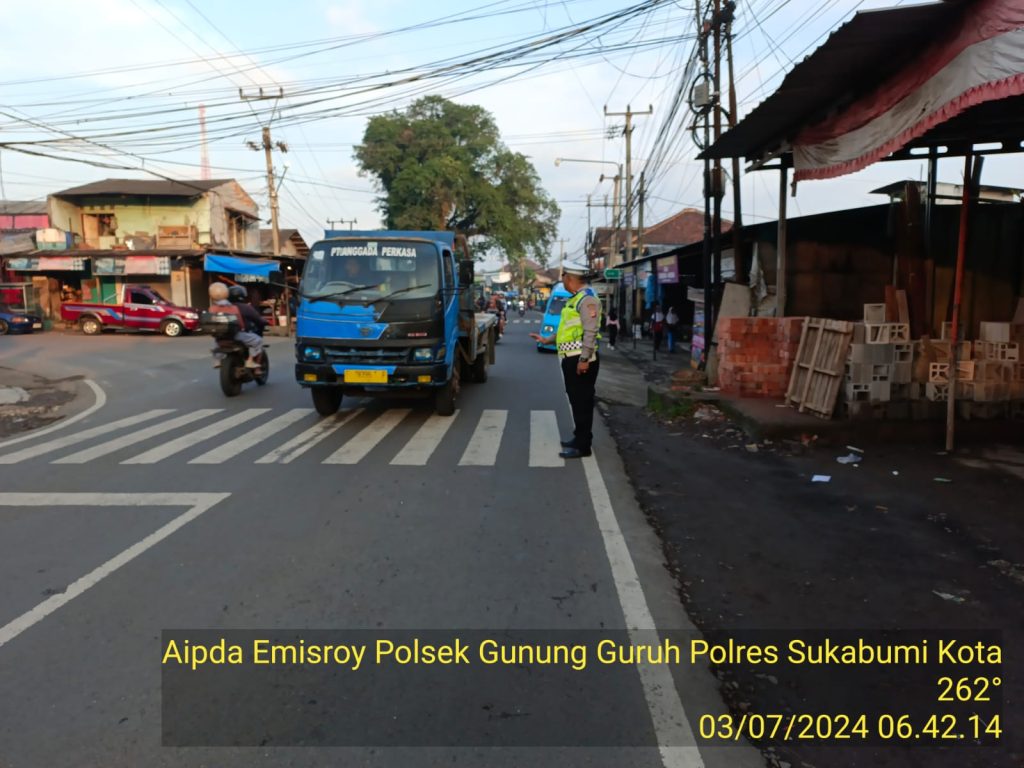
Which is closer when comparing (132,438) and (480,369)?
(132,438)

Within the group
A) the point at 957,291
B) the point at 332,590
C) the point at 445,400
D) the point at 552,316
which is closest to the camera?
the point at 332,590

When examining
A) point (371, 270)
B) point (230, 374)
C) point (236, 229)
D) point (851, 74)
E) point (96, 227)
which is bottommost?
point (230, 374)

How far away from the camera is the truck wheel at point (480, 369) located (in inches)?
525

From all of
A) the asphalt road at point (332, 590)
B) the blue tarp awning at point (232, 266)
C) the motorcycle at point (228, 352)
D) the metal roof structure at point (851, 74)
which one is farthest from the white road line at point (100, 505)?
the blue tarp awning at point (232, 266)

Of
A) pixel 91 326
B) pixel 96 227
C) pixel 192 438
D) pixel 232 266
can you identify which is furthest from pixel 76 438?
pixel 96 227

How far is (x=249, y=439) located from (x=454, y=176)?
3653 centimetres

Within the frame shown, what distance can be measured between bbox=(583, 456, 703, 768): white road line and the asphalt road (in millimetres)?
12

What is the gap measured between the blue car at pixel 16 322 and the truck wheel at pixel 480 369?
24483 mm

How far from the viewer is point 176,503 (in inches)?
229

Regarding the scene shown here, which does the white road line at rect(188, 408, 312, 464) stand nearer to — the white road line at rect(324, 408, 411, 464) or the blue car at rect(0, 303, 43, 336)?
the white road line at rect(324, 408, 411, 464)

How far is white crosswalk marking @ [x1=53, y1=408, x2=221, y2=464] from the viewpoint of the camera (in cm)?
761

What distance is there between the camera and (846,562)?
4.50 m

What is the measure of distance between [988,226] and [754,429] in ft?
15.8

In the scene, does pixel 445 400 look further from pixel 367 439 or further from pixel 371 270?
pixel 371 270
